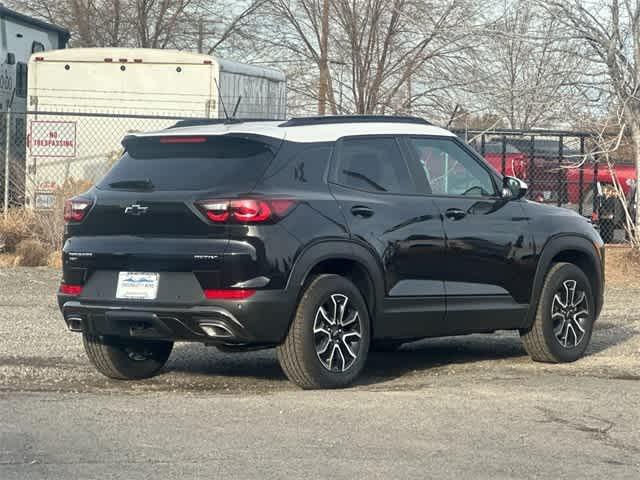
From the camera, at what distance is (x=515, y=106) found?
18.5 metres

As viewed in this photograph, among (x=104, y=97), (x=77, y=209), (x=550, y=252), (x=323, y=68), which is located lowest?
(x=550, y=252)

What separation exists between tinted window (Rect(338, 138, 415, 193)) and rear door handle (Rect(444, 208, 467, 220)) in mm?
316

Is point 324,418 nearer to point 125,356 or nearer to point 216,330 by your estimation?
point 216,330

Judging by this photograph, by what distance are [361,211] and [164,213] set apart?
130cm

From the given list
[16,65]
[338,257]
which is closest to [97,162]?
[16,65]

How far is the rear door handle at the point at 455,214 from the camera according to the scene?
984cm

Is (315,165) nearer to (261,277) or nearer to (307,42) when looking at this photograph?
(261,277)

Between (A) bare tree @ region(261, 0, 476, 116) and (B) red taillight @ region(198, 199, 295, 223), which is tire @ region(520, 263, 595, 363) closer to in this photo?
(B) red taillight @ region(198, 199, 295, 223)

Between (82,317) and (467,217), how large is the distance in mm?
2785

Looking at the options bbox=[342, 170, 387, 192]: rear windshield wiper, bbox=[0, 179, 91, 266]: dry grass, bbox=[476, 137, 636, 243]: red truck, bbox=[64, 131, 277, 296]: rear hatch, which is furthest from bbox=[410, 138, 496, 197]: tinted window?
bbox=[476, 137, 636, 243]: red truck

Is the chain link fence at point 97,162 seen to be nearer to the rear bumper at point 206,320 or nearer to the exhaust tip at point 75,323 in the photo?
the exhaust tip at point 75,323

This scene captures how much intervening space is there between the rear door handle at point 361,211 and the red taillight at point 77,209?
170 cm

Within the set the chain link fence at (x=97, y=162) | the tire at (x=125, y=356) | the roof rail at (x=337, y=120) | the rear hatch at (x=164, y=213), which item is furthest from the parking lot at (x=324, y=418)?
the chain link fence at (x=97, y=162)

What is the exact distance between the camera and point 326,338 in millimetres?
9039
